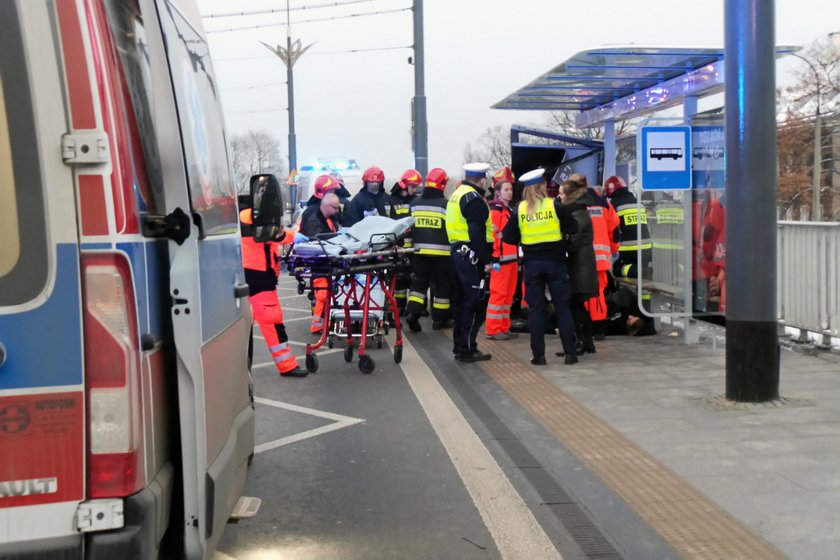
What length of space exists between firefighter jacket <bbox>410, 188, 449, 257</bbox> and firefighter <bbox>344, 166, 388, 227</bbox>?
10.6 ft

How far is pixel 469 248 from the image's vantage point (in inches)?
348

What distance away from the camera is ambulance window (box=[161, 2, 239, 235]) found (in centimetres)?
307

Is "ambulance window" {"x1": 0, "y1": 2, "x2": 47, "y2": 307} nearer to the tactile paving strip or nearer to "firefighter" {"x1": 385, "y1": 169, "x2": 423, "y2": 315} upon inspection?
the tactile paving strip

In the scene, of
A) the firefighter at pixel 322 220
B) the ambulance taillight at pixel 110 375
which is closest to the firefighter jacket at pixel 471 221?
the firefighter at pixel 322 220

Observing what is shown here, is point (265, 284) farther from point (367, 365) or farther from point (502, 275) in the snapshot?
point (502, 275)

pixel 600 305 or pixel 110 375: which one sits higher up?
pixel 110 375

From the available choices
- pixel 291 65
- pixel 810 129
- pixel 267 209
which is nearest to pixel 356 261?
pixel 267 209

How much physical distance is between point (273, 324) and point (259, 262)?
66 cm

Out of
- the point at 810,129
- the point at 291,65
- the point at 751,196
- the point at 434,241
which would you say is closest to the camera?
the point at 751,196

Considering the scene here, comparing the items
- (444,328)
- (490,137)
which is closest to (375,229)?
(444,328)

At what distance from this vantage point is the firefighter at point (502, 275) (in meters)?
10.6

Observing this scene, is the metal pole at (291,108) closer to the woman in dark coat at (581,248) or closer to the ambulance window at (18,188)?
the woman in dark coat at (581,248)

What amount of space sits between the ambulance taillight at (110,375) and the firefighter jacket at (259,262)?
5.35 meters

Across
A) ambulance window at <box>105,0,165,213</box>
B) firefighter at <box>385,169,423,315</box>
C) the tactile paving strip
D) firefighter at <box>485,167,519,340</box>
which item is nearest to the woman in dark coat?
firefighter at <box>485,167,519,340</box>
